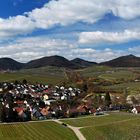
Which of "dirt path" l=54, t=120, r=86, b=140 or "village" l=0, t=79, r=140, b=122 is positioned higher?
"village" l=0, t=79, r=140, b=122

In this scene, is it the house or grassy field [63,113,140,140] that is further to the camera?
the house

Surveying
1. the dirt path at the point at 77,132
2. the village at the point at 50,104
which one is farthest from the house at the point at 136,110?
the dirt path at the point at 77,132

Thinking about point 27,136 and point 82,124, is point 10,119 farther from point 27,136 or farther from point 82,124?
point 27,136

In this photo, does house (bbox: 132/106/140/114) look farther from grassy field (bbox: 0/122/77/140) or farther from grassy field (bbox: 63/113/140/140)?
grassy field (bbox: 0/122/77/140)

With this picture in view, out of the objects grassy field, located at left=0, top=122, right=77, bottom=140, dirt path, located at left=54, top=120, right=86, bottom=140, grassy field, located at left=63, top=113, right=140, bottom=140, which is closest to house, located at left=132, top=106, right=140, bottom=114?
grassy field, located at left=63, top=113, right=140, bottom=140

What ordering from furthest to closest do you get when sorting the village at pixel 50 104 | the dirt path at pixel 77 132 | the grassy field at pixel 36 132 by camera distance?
the village at pixel 50 104
the dirt path at pixel 77 132
the grassy field at pixel 36 132

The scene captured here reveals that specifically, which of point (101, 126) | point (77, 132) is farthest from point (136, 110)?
point (77, 132)

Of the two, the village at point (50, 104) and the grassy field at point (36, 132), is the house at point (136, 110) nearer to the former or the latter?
the village at point (50, 104)

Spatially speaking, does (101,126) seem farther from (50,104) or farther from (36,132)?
(50,104)

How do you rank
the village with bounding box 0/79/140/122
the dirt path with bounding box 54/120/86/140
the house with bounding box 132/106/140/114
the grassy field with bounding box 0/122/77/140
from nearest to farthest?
1. the grassy field with bounding box 0/122/77/140
2. the dirt path with bounding box 54/120/86/140
3. the village with bounding box 0/79/140/122
4. the house with bounding box 132/106/140/114
